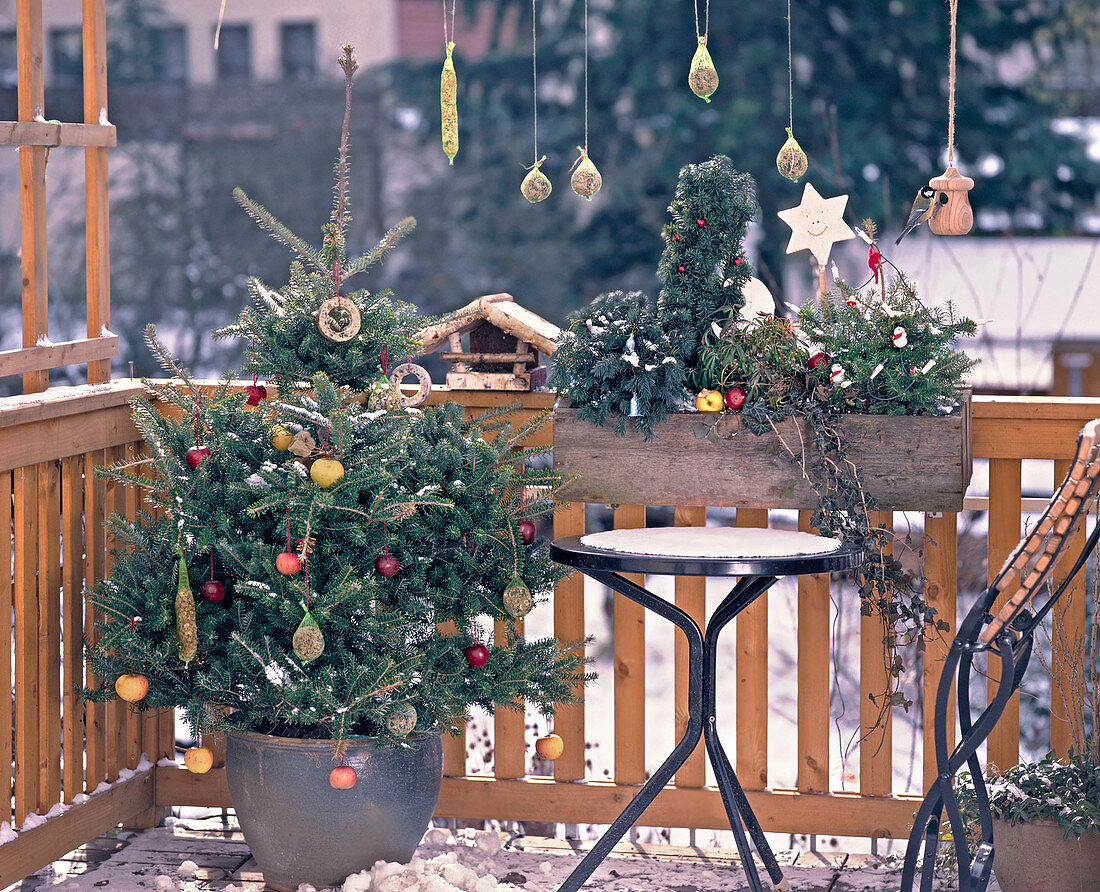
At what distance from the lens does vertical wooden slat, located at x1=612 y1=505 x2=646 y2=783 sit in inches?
116

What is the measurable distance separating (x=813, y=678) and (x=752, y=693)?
0.47ft

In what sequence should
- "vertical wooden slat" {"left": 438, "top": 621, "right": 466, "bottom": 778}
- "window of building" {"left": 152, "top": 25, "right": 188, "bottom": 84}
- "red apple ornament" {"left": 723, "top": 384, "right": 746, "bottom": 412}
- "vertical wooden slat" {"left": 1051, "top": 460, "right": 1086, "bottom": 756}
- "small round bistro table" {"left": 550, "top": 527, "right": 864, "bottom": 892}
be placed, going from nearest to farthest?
"small round bistro table" {"left": 550, "top": 527, "right": 864, "bottom": 892}
"red apple ornament" {"left": 723, "top": 384, "right": 746, "bottom": 412}
"vertical wooden slat" {"left": 1051, "top": 460, "right": 1086, "bottom": 756}
"vertical wooden slat" {"left": 438, "top": 621, "right": 466, "bottom": 778}
"window of building" {"left": 152, "top": 25, "right": 188, "bottom": 84}

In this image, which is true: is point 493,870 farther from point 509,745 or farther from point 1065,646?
point 1065,646

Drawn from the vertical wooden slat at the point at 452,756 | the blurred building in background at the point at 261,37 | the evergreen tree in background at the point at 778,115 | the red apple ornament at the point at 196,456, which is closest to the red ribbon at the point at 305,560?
the red apple ornament at the point at 196,456

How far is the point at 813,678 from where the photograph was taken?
2898mm

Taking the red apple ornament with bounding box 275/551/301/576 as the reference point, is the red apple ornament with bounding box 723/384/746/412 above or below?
above

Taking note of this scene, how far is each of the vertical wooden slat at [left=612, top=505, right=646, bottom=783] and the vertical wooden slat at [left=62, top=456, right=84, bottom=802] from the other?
46.2 inches

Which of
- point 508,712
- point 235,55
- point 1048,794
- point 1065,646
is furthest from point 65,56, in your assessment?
point 1048,794

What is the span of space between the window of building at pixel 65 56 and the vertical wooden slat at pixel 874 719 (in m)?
6.33

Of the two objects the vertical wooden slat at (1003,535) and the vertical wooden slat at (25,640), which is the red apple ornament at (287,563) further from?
the vertical wooden slat at (1003,535)

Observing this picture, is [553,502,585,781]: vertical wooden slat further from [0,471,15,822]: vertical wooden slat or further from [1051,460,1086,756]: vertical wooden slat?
[0,471,15,822]: vertical wooden slat

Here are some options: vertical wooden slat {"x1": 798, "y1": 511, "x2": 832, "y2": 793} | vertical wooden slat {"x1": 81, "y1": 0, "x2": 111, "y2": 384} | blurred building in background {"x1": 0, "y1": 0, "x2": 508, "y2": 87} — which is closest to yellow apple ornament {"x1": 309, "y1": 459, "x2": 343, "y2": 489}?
vertical wooden slat {"x1": 81, "y1": 0, "x2": 111, "y2": 384}

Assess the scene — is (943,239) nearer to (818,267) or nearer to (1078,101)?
(1078,101)

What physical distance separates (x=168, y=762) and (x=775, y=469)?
1663 mm
